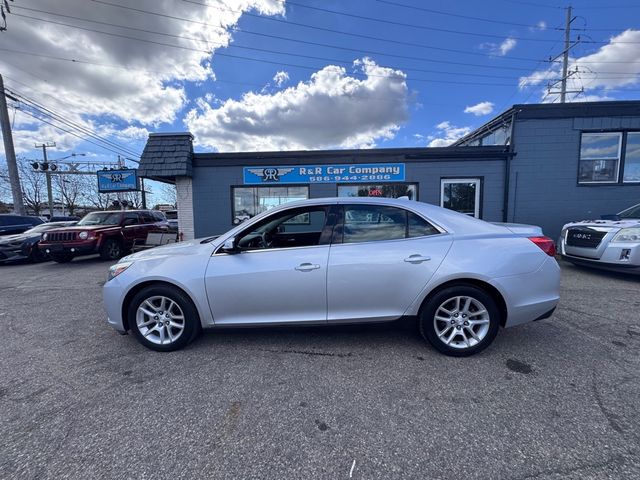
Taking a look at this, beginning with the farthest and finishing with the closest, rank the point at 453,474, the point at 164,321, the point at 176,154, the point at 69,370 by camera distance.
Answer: the point at 176,154, the point at 164,321, the point at 69,370, the point at 453,474

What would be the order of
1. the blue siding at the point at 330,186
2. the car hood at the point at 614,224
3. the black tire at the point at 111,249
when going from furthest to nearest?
1. the black tire at the point at 111,249
2. the blue siding at the point at 330,186
3. the car hood at the point at 614,224

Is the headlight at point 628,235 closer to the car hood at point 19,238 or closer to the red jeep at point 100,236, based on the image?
the red jeep at point 100,236

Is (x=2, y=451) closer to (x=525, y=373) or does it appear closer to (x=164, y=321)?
(x=164, y=321)

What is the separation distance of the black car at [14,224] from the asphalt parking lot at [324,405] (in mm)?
11192

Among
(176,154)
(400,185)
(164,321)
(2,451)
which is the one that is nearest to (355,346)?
(164,321)

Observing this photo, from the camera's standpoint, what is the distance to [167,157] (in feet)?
27.8

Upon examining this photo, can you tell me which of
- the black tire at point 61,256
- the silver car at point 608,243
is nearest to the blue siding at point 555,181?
the silver car at point 608,243

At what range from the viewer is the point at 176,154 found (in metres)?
8.46

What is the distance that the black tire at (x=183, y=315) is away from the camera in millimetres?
3064

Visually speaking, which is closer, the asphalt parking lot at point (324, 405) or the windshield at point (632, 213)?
the asphalt parking lot at point (324, 405)

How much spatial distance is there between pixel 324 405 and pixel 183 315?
1.76 m

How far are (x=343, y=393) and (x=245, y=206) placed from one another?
7.49m

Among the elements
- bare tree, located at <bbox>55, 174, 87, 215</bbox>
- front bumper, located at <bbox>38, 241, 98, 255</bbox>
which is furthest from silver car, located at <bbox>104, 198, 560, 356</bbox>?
bare tree, located at <bbox>55, 174, 87, 215</bbox>

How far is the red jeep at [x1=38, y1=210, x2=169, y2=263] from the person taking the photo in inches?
347
